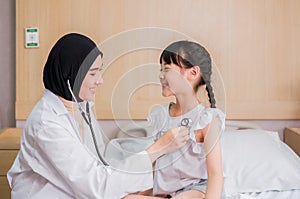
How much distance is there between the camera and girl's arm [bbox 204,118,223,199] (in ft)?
4.90

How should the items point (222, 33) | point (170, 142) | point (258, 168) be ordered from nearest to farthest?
point (170, 142) < point (258, 168) < point (222, 33)

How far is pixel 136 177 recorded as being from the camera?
1497 mm

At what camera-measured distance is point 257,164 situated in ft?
7.25

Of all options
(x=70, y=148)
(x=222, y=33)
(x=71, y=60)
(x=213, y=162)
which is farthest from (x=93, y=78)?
(x=222, y=33)

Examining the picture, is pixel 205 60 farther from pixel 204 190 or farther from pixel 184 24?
pixel 184 24

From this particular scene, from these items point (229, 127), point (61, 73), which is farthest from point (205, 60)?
point (229, 127)

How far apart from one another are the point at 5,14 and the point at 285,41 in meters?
1.60

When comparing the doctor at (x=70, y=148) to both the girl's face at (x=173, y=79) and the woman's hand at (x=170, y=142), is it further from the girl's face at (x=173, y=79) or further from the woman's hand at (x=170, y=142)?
the girl's face at (x=173, y=79)

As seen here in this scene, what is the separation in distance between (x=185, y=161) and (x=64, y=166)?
38 cm

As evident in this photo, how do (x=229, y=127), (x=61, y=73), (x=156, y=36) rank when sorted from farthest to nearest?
(x=229, y=127) → (x=156, y=36) → (x=61, y=73)

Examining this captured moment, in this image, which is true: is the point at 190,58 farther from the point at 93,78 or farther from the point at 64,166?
the point at 64,166

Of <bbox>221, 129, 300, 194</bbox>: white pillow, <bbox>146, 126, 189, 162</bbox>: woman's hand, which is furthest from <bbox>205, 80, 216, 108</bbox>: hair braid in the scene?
<bbox>221, 129, 300, 194</bbox>: white pillow

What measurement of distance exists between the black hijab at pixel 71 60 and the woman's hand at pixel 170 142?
1.04ft

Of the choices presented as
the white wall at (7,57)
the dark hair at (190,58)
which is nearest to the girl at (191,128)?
the dark hair at (190,58)
